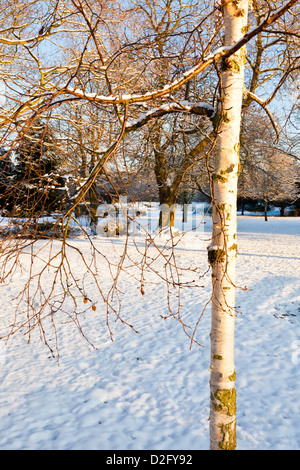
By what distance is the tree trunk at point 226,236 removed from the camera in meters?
2.19

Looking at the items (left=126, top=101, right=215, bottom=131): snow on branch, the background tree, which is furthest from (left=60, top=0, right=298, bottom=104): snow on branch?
the background tree

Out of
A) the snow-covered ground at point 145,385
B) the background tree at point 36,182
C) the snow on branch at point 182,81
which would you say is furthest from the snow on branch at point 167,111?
the snow-covered ground at point 145,385

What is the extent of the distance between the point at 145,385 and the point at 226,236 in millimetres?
2994

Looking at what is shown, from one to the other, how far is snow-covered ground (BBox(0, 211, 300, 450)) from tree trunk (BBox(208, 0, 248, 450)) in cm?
25

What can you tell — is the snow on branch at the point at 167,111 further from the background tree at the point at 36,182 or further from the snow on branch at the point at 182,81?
the background tree at the point at 36,182

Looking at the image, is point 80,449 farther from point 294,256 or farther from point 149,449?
point 294,256

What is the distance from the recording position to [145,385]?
429 cm

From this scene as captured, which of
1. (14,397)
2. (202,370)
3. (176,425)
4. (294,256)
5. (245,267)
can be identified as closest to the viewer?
(176,425)

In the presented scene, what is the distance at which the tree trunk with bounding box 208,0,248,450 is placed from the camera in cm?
219

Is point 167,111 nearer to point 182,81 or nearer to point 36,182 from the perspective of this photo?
point 182,81

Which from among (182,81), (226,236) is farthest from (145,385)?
(182,81)
